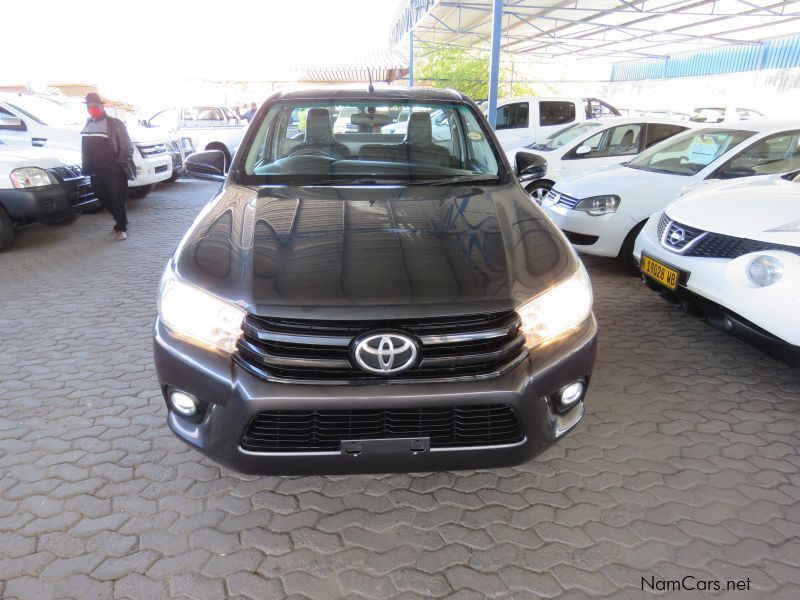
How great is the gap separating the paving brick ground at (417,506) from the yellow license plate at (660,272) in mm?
537

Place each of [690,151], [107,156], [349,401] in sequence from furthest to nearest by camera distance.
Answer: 1. [107,156]
2. [690,151]
3. [349,401]

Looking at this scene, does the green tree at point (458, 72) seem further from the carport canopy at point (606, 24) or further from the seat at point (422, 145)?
the seat at point (422, 145)

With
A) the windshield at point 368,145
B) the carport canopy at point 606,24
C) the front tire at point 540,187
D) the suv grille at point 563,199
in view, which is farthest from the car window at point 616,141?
the windshield at point 368,145

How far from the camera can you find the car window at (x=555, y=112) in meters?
11.1

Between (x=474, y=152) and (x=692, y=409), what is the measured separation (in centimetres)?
190

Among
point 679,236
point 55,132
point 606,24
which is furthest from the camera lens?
point 606,24

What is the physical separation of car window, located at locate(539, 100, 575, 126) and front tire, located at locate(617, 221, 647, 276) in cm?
663

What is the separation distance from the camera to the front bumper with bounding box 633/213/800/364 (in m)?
2.65

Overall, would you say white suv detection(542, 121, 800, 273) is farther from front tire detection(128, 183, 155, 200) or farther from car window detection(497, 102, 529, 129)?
front tire detection(128, 183, 155, 200)

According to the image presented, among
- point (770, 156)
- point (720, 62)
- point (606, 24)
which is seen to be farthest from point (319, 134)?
point (720, 62)

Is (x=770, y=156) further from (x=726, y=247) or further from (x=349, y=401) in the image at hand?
(x=349, y=401)

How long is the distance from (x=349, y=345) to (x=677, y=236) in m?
2.60

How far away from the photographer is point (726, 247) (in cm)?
306

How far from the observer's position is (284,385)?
1791 millimetres
